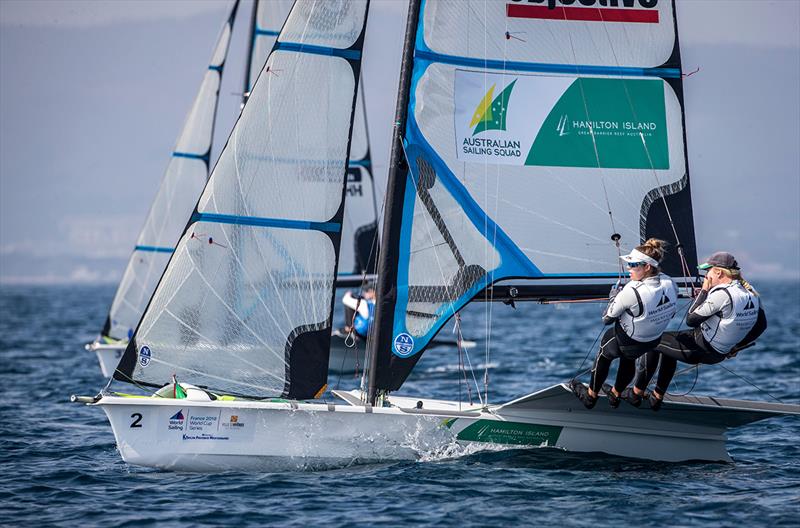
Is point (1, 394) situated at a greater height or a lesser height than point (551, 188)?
lesser

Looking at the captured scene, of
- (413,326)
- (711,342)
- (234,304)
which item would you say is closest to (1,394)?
(234,304)

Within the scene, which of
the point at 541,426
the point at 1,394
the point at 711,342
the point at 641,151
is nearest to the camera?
the point at 711,342

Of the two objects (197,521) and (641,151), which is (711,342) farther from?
(197,521)

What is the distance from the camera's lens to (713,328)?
11.6m

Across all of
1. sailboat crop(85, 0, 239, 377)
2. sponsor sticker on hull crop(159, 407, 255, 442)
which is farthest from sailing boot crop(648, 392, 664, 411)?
sailboat crop(85, 0, 239, 377)

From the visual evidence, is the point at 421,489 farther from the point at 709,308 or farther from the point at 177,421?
the point at 709,308

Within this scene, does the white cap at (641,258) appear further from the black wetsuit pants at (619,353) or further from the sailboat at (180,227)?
the sailboat at (180,227)

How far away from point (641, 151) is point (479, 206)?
6.82ft

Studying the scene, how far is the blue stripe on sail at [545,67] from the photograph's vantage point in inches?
506

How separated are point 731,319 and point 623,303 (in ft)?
3.68

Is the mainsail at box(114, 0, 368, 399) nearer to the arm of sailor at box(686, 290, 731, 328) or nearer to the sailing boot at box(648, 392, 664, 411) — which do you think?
the sailing boot at box(648, 392, 664, 411)

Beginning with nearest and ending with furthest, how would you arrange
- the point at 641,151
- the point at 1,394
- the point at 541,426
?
the point at 541,426 → the point at 641,151 → the point at 1,394

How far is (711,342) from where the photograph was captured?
11.6 metres

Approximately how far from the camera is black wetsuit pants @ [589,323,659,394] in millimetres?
11594
